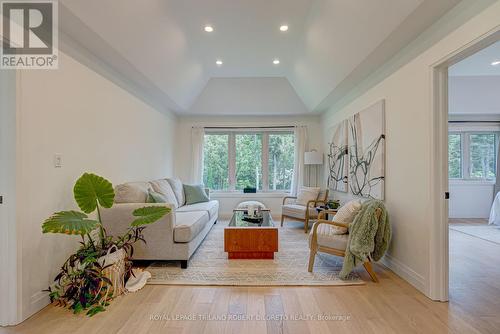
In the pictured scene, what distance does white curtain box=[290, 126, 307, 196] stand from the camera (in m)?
6.03

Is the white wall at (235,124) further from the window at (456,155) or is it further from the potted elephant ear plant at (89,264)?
the potted elephant ear plant at (89,264)

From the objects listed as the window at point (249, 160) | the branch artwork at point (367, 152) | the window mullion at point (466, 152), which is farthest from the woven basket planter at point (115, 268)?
the window mullion at point (466, 152)

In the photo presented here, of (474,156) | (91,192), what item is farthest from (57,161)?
(474,156)

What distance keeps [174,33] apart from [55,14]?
4.85ft

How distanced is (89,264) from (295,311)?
1841 mm

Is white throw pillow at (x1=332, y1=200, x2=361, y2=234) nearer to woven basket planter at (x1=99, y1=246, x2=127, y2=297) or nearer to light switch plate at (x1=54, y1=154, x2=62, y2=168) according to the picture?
woven basket planter at (x1=99, y1=246, x2=127, y2=297)

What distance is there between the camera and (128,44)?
9.36ft

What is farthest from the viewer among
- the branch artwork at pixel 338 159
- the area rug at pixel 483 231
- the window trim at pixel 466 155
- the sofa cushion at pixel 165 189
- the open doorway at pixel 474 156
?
Answer: the window trim at pixel 466 155

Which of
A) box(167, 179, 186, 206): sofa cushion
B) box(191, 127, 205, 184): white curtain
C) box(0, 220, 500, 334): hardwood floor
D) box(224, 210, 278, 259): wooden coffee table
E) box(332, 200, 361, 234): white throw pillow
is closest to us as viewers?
box(0, 220, 500, 334): hardwood floor

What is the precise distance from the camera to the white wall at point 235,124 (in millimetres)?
6180

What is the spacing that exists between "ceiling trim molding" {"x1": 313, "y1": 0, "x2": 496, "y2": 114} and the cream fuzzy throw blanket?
5.30 ft

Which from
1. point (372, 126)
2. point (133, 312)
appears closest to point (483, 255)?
point (372, 126)

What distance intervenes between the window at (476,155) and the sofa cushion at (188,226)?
5959 mm

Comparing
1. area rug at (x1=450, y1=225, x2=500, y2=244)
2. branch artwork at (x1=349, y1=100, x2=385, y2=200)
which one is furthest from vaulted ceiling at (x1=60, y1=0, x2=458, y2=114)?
area rug at (x1=450, y1=225, x2=500, y2=244)
